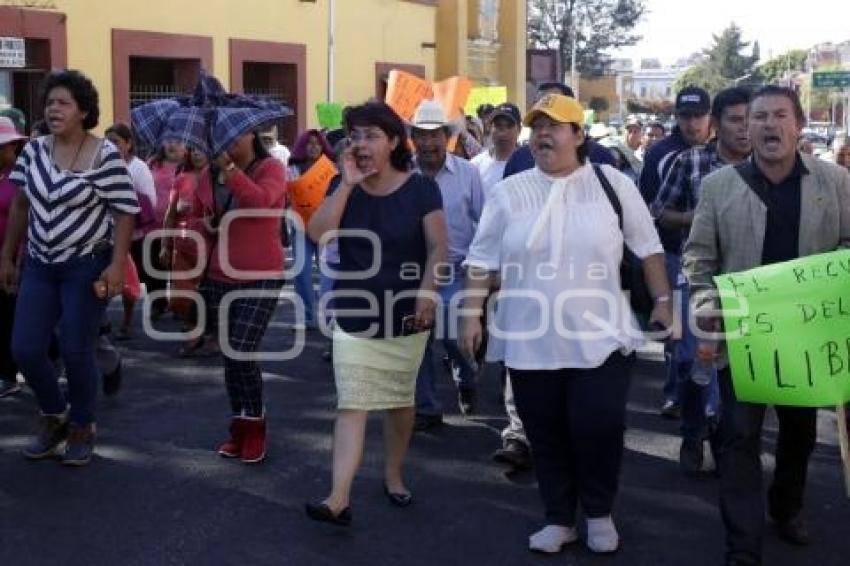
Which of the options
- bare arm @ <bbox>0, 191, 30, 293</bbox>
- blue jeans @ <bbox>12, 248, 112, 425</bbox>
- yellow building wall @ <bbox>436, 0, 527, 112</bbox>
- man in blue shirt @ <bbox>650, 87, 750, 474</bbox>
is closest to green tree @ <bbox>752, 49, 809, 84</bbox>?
yellow building wall @ <bbox>436, 0, 527, 112</bbox>

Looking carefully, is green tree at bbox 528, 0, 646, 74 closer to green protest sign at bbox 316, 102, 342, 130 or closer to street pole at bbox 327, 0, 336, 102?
street pole at bbox 327, 0, 336, 102

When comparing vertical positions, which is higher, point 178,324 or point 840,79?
point 840,79

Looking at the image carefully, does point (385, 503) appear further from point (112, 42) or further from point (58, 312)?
point (112, 42)

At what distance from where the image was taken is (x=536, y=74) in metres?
31.6

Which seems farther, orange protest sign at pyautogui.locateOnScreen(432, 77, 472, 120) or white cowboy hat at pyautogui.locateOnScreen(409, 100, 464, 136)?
orange protest sign at pyautogui.locateOnScreen(432, 77, 472, 120)

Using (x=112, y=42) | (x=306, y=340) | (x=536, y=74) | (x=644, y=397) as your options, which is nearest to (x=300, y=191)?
(x=306, y=340)

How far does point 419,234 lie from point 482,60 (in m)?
23.7

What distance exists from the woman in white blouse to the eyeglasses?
562mm

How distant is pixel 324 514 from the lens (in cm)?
497

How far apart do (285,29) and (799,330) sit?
50.1ft

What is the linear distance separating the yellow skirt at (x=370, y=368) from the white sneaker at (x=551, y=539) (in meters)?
0.83

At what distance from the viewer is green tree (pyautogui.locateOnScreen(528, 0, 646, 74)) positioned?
61.6 m

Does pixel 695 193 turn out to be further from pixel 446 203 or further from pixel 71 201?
pixel 71 201

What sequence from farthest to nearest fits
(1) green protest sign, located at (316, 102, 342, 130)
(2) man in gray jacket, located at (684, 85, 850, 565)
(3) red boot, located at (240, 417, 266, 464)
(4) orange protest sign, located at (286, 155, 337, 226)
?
(1) green protest sign, located at (316, 102, 342, 130)
(4) orange protest sign, located at (286, 155, 337, 226)
(3) red boot, located at (240, 417, 266, 464)
(2) man in gray jacket, located at (684, 85, 850, 565)
